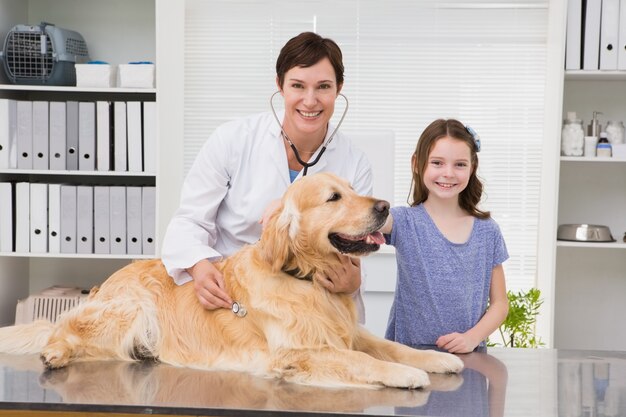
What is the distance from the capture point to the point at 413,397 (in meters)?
1.33

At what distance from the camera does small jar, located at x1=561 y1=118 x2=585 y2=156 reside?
3535 millimetres

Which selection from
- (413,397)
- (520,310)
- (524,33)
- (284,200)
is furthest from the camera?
(524,33)

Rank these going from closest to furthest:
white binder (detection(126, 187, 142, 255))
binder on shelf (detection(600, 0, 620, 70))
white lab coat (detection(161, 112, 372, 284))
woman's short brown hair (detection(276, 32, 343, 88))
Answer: woman's short brown hair (detection(276, 32, 343, 88)), white lab coat (detection(161, 112, 372, 284)), binder on shelf (detection(600, 0, 620, 70)), white binder (detection(126, 187, 142, 255))

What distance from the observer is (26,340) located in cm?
163

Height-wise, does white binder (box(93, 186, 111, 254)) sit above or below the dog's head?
below

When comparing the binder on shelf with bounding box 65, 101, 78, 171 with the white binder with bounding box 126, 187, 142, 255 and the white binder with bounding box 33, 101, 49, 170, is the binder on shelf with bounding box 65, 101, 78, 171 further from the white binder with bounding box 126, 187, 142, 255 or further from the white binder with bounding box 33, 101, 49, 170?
the white binder with bounding box 126, 187, 142, 255

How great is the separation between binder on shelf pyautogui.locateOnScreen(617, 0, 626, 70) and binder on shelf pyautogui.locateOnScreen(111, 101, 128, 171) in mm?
2319

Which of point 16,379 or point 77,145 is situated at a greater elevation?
point 77,145

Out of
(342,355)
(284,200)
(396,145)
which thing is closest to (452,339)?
(342,355)

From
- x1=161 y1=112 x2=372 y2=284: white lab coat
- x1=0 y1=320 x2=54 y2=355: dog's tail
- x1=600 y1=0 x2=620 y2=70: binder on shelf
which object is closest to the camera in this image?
x1=0 y1=320 x2=54 y2=355: dog's tail

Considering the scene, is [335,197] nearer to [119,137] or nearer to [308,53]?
[308,53]

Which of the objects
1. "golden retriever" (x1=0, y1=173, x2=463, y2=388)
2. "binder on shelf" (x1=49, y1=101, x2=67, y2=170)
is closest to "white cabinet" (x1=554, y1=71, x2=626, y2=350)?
"binder on shelf" (x1=49, y1=101, x2=67, y2=170)

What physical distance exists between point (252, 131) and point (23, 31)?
204 centimetres

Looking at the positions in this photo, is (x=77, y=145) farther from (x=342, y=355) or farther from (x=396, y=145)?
(x=342, y=355)
